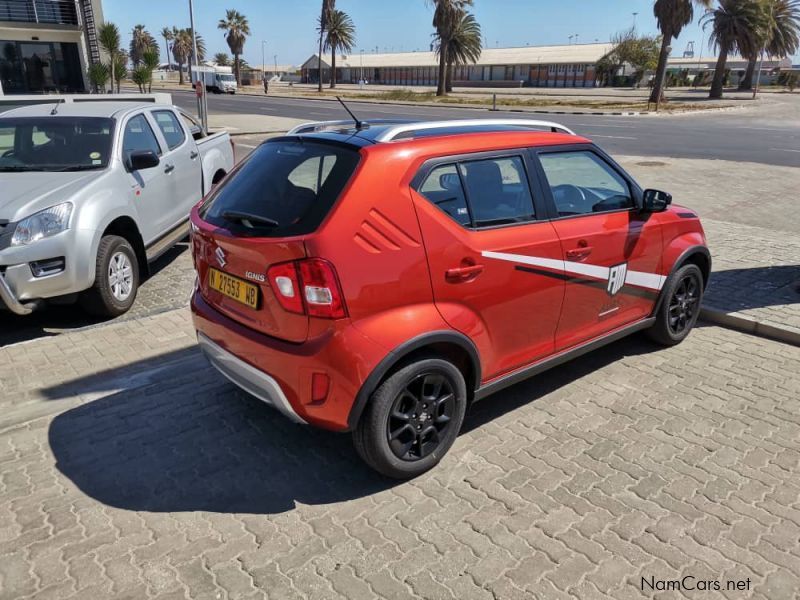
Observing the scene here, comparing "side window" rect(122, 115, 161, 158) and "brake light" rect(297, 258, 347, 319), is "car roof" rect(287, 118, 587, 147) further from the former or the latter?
"side window" rect(122, 115, 161, 158)

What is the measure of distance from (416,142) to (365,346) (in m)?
1.12

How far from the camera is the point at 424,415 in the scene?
129 inches

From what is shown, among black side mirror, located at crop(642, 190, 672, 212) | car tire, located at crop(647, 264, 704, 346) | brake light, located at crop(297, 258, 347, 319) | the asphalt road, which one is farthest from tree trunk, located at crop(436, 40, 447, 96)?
brake light, located at crop(297, 258, 347, 319)

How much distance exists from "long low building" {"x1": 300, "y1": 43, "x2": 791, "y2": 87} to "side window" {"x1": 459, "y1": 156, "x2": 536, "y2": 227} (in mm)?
78134

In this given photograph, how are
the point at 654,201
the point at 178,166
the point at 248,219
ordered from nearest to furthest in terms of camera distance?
the point at 248,219 < the point at 654,201 < the point at 178,166

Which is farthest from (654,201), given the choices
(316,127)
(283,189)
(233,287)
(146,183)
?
(146,183)

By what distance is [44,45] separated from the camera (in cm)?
2684

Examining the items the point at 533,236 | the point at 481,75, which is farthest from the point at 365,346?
the point at 481,75

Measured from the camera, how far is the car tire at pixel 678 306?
4723 mm

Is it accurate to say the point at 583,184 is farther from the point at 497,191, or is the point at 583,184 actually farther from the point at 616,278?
the point at 497,191

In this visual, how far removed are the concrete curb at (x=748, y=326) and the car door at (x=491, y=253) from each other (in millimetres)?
2615

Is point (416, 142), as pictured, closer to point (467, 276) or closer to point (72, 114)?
point (467, 276)

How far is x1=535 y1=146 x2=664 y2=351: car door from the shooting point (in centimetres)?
382

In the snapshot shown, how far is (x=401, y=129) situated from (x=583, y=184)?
1.48m
